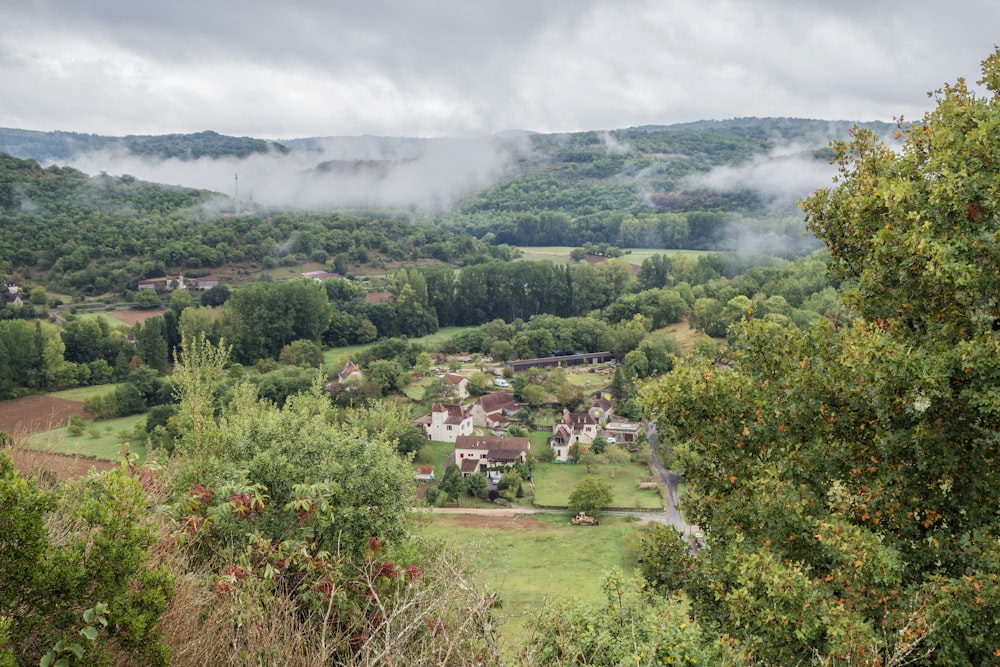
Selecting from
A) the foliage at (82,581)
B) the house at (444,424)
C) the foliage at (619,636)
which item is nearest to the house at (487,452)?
the house at (444,424)

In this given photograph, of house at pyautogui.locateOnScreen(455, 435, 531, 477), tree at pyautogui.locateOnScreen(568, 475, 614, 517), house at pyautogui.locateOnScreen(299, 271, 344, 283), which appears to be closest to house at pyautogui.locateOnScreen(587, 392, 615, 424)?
house at pyautogui.locateOnScreen(455, 435, 531, 477)

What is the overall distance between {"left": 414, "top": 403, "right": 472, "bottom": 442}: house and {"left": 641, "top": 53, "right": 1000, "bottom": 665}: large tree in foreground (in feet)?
93.4

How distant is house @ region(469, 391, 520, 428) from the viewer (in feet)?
118

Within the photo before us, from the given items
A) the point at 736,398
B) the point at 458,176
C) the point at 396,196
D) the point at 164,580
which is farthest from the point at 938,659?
the point at 458,176

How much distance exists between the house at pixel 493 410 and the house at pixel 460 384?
1.32m

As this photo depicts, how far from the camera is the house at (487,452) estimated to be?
97.8ft

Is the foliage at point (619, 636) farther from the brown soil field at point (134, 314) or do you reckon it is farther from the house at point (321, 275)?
the house at point (321, 275)

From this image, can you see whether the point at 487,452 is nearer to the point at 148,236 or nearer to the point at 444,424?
the point at 444,424

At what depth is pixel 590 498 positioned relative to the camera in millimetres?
24844

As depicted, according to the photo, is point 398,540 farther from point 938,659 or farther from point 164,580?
point 938,659

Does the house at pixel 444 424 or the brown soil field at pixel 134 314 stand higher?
the brown soil field at pixel 134 314

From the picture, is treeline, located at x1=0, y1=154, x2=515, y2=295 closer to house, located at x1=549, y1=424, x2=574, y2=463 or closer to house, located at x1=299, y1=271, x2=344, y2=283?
house, located at x1=299, y1=271, x2=344, y2=283

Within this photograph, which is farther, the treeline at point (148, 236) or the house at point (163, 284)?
the house at point (163, 284)

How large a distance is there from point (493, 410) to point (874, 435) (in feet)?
105
